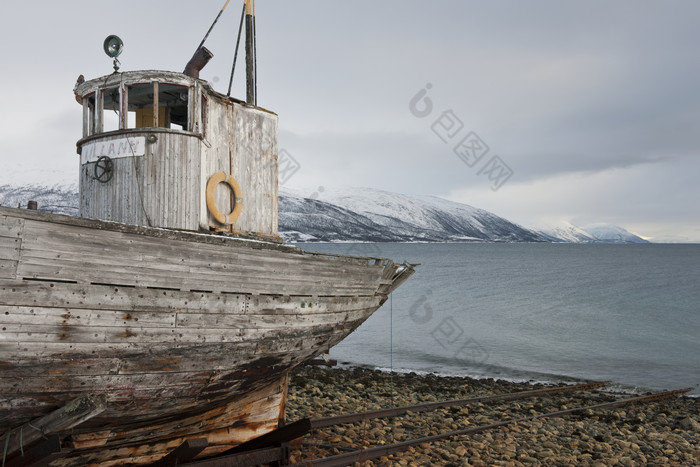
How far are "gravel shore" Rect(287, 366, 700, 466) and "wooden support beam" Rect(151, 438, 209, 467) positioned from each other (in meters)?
2.02

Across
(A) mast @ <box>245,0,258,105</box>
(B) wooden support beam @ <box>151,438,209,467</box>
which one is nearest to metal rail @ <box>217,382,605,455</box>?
(B) wooden support beam @ <box>151,438,209,467</box>

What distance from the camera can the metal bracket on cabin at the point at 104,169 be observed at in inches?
280

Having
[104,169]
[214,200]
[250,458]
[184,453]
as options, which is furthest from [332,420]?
[104,169]

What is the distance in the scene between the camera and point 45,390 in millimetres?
5273

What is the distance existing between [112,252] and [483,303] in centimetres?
4779

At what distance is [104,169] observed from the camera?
7.13m

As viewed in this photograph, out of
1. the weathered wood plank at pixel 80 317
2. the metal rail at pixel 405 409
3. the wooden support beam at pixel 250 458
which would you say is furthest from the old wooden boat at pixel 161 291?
the metal rail at pixel 405 409

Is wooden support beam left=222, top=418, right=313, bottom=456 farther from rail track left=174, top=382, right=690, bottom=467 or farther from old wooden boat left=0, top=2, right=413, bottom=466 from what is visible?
old wooden boat left=0, top=2, right=413, bottom=466

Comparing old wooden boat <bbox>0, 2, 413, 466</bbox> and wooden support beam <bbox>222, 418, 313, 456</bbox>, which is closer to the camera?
old wooden boat <bbox>0, 2, 413, 466</bbox>

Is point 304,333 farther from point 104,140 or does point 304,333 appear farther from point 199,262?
point 104,140

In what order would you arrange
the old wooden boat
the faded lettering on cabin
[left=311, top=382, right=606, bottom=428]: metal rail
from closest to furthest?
the old wooden boat → the faded lettering on cabin → [left=311, top=382, right=606, bottom=428]: metal rail

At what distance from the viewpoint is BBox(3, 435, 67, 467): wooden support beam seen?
5363 millimetres

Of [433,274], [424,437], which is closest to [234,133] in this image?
[424,437]

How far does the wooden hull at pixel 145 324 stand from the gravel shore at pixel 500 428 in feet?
7.56
